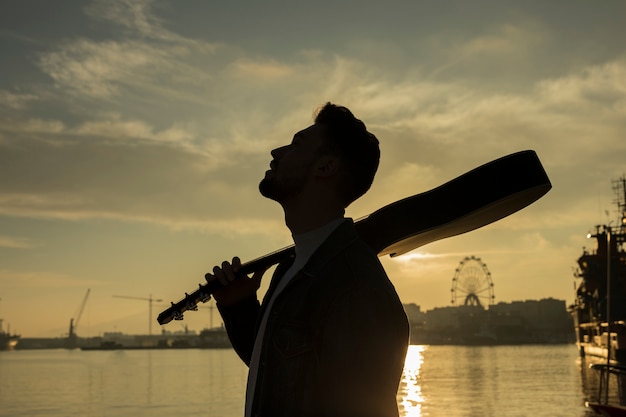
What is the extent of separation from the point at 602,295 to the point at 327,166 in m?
89.3

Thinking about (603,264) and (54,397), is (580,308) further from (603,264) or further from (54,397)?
(54,397)

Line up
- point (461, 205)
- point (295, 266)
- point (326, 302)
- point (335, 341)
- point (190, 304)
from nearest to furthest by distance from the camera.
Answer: point (335, 341) → point (326, 302) → point (461, 205) → point (295, 266) → point (190, 304)

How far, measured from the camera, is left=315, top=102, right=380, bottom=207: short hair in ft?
10.4

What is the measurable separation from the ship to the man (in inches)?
2789

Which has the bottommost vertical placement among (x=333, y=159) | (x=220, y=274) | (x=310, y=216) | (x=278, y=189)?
(x=220, y=274)

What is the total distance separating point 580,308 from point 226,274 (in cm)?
10546

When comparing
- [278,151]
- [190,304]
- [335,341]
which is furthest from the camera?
[190,304]

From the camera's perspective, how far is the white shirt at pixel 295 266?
3.05m

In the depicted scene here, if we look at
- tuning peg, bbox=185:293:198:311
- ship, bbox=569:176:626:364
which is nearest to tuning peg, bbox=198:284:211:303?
tuning peg, bbox=185:293:198:311

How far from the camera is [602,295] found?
85.8 meters

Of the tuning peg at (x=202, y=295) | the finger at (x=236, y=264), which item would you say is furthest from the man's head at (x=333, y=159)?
the tuning peg at (x=202, y=295)

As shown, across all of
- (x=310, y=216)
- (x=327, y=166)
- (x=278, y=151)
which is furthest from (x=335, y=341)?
(x=278, y=151)

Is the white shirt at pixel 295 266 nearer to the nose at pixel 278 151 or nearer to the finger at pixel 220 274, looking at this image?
the nose at pixel 278 151

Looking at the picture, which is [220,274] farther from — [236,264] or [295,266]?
[295,266]
